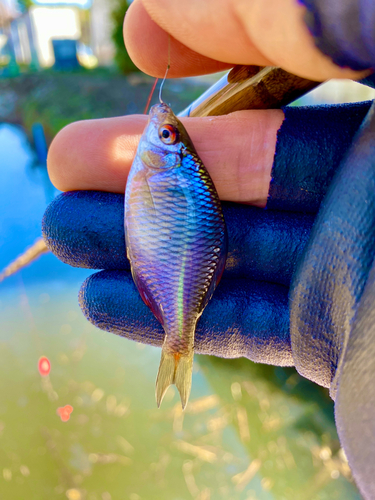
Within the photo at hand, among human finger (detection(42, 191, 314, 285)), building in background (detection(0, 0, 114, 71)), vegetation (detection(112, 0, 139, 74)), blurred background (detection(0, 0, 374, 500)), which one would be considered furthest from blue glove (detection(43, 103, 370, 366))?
building in background (detection(0, 0, 114, 71))

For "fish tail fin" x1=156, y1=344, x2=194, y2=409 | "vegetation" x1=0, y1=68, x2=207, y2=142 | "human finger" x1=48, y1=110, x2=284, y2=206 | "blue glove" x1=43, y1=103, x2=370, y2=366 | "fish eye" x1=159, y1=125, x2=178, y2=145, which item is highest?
"fish eye" x1=159, y1=125, x2=178, y2=145

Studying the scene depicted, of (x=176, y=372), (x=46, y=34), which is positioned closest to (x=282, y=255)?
(x=176, y=372)

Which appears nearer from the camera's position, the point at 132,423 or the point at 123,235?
the point at 123,235

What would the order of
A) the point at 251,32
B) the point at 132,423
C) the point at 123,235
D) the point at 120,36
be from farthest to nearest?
the point at 120,36
the point at 132,423
the point at 123,235
the point at 251,32

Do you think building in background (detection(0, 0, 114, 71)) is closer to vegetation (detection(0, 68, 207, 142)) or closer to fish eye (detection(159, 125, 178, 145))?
vegetation (detection(0, 68, 207, 142))

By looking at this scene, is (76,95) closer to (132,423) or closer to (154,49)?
(132,423)

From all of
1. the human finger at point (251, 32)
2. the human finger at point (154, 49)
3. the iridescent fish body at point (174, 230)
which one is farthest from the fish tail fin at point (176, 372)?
the human finger at point (154, 49)
